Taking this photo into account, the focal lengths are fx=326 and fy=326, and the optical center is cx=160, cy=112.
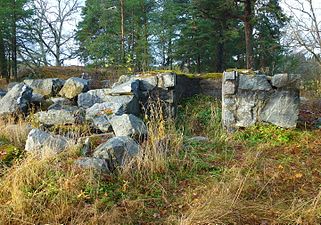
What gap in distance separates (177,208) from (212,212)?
45 centimetres

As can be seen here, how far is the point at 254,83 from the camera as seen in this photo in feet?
18.1

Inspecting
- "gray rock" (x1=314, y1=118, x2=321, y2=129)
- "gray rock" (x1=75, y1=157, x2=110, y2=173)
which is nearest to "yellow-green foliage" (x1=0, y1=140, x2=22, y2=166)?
"gray rock" (x1=75, y1=157, x2=110, y2=173)

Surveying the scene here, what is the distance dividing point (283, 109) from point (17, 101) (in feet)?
16.0

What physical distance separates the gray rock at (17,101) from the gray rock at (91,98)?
40.7 inches

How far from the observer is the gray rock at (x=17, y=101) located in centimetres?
619

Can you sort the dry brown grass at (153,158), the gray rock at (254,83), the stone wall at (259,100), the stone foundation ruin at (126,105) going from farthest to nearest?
the gray rock at (254,83) → the stone wall at (259,100) → the stone foundation ruin at (126,105) → the dry brown grass at (153,158)

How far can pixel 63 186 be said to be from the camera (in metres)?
2.99

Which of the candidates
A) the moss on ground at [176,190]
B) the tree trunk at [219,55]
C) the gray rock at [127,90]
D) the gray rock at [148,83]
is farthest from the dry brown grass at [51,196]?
the tree trunk at [219,55]

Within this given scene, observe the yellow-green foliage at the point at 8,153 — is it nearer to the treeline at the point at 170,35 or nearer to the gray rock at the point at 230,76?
the gray rock at the point at 230,76

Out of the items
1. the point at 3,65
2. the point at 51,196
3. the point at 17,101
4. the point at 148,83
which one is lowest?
the point at 51,196

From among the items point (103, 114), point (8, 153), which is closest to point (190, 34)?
point (103, 114)

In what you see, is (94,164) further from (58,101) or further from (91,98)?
(58,101)

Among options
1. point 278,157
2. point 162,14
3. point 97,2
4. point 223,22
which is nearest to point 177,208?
point 278,157

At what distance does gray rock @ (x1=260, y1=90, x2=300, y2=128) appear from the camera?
5.30m
